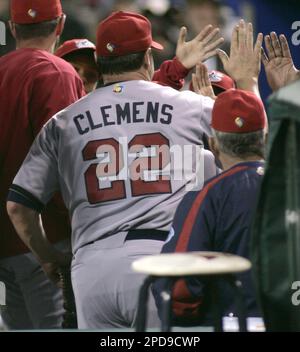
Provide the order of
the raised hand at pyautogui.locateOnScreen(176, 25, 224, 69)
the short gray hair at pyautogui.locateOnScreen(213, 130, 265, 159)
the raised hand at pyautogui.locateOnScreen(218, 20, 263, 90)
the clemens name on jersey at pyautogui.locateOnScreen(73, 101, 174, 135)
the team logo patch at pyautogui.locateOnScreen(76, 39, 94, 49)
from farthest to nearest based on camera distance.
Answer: the team logo patch at pyautogui.locateOnScreen(76, 39, 94, 49)
the raised hand at pyautogui.locateOnScreen(176, 25, 224, 69)
the raised hand at pyautogui.locateOnScreen(218, 20, 263, 90)
the clemens name on jersey at pyautogui.locateOnScreen(73, 101, 174, 135)
the short gray hair at pyautogui.locateOnScreen(213, 130, 265, 159)

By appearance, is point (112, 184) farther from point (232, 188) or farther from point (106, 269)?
point (232, 188)

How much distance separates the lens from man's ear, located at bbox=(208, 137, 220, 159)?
461 cm

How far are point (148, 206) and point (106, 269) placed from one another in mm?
301

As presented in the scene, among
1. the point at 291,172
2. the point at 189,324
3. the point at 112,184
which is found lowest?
the point at 189,324

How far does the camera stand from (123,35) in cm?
499

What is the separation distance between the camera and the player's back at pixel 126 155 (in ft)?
→ 15.6

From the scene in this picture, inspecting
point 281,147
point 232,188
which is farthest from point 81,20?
point 281,147

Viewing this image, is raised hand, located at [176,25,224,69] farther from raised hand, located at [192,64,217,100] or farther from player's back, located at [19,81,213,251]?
player's back, located at [19,81,213,251]

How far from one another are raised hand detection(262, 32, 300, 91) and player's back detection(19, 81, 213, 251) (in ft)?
2.49

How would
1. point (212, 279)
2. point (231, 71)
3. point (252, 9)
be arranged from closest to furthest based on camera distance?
point (212, 279)
point (231, 71)
point (252, 9)

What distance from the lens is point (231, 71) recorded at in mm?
5293

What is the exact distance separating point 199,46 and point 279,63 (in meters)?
0.40

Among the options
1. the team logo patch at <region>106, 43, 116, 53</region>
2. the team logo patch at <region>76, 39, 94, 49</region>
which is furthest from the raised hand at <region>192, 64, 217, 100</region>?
the team logo patch at <region>76, 39, 94, 49</region>

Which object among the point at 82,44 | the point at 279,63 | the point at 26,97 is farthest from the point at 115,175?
the point at 82,44
